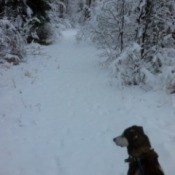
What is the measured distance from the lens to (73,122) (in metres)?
7.00

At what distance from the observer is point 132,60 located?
29.6 feet

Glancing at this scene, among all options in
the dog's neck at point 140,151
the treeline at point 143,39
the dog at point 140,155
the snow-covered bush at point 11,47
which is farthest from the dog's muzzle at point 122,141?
the snow-covered bush at point 11,47

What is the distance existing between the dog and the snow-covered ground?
4.54 ft

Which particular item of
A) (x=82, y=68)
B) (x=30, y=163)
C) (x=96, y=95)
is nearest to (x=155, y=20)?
(x=96, y=95)

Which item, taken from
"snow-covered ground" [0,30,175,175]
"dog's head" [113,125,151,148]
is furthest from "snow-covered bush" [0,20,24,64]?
"dog's head" [113,125,151,148]

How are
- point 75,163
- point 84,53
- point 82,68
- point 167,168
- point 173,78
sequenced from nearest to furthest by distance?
point 167,168 → point 75,163 → point 173,78 → point 82,68 → point 84,53

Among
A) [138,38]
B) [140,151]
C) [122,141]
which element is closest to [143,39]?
→ [138,38]

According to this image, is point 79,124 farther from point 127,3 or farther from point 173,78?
point 127,3

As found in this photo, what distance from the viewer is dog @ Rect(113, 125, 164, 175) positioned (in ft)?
11.3

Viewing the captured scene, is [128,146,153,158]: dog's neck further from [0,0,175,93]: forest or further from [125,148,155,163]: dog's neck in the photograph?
[0,0,175,93]: forest

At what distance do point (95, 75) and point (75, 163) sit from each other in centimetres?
598

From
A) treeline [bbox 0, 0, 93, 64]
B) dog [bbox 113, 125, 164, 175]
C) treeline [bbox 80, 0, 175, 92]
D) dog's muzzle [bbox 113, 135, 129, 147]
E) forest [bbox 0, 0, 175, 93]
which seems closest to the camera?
dog [bbox 113, 125, 164, 175]

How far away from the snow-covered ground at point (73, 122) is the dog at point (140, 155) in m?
1.38

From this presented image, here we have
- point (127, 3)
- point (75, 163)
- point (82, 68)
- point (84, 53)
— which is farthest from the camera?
point (84, 53)
